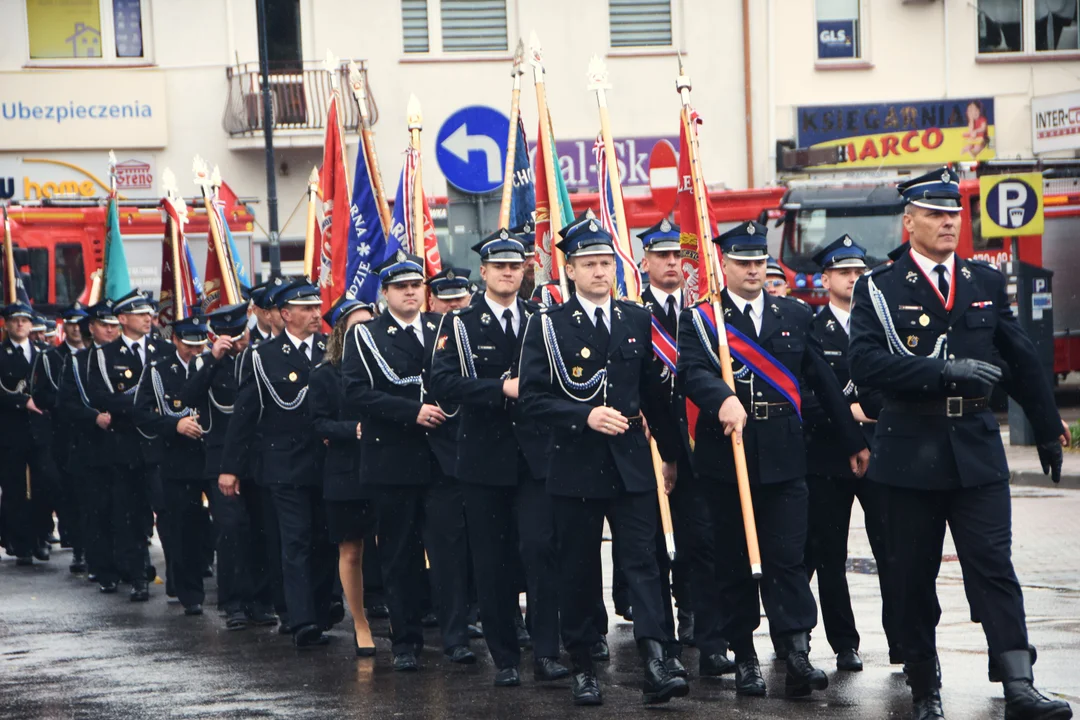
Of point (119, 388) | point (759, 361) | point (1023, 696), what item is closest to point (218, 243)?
point (119, 388)

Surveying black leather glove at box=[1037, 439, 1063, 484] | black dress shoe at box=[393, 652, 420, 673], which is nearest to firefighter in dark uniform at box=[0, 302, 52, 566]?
black dress shoe at box=[393, 652, 420, 673]

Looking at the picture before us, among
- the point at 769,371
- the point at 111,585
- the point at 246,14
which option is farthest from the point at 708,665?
the point at 246,14

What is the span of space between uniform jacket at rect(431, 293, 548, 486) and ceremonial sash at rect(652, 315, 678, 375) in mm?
654

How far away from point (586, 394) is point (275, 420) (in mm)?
2920

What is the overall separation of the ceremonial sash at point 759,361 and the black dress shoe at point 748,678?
112cm

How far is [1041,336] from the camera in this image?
18938 mm

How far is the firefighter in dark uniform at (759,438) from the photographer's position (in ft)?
26.0

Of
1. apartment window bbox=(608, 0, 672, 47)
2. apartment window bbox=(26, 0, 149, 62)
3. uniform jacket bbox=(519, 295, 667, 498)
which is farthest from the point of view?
apartment window bbox=(608, 0, 672, 47)

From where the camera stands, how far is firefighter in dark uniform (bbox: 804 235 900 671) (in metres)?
8.51

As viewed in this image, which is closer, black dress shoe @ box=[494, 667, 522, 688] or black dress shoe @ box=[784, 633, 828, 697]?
black dress shoe @ box=[784, 633, 828, 697]

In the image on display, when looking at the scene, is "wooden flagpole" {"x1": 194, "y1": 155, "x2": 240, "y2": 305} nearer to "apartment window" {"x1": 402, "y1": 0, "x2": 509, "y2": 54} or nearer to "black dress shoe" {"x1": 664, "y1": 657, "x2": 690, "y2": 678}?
"black dress shoe" {"x1": 664, "y1": 657, "x2": 690, "y2": 678}

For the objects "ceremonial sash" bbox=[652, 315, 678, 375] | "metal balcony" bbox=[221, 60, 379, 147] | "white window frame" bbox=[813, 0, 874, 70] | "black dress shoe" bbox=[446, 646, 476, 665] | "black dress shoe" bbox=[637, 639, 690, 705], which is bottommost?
"black dress shoe" bbox=[446, 646, 476, 665]

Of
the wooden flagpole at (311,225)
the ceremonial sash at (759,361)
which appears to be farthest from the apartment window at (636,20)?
the ceremonial sash at (759,361)

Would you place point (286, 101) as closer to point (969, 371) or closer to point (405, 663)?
point (405, 663)
